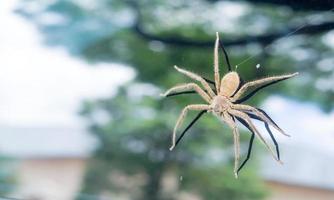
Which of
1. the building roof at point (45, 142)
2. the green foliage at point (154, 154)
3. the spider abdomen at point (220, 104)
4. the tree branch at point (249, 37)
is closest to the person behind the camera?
the spider abdomen at point (220, 104)

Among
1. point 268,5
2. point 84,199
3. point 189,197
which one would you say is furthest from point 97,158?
point 268,5

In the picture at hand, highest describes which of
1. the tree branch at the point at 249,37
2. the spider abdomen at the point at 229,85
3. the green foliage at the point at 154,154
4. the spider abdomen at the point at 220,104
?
the tree branch at the point at 249,37

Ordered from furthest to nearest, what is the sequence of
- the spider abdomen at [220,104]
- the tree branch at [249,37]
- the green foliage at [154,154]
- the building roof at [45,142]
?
the building roof at [45,142] → the green foliage at [154,154] → the tree branch at [249,37] → the spider abdomen at [220,104]

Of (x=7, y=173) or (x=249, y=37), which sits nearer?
(x=249, y=37)

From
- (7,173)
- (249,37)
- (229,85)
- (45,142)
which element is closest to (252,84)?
(229,85)

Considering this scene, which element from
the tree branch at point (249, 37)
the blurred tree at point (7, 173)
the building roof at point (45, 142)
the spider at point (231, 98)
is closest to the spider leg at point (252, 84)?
the spider at point (231, 98)

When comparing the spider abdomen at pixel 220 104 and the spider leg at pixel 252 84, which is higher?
the spider leg at pixel 252 84

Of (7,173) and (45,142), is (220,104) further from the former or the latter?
(7,173)

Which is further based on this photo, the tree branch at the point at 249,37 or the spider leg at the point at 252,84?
the tree branch at the point at 249,37

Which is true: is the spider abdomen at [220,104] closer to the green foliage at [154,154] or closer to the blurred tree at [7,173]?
the green foliage at [154,154]
